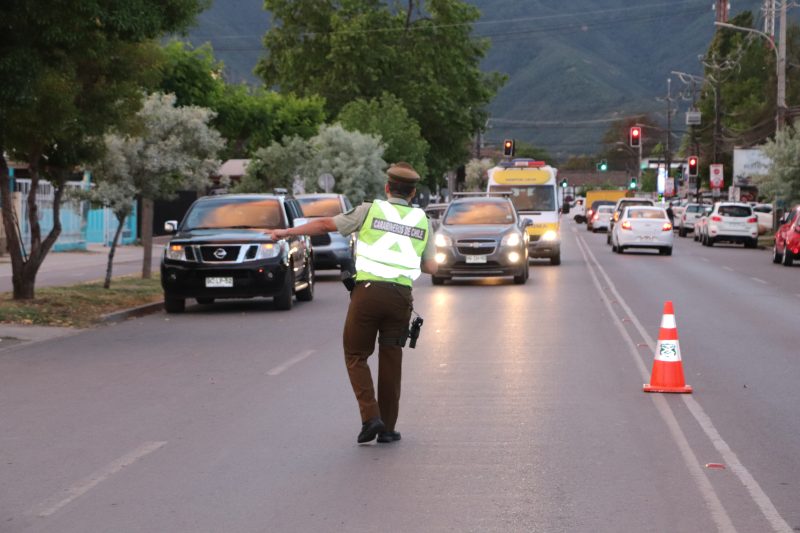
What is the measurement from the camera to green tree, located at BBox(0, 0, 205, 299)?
637 inches

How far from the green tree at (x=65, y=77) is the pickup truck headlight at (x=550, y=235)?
1608cm

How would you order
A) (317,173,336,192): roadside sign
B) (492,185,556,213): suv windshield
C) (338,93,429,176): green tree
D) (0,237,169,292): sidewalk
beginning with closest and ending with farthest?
(0,237,169,292): sidewalk
(492,185,556,213): suv windshield
(317,173,336,192): roadside sign
(338,93,429,176): green tree

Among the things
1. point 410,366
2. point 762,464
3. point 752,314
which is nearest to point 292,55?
point 752,314

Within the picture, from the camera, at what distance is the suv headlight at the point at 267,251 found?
68.5 ft

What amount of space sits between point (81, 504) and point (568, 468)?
2.89m

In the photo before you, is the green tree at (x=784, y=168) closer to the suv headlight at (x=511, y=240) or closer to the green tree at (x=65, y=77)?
the suv headlight at (x=511, y=240)

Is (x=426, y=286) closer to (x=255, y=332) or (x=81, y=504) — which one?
(x=255, y=332)

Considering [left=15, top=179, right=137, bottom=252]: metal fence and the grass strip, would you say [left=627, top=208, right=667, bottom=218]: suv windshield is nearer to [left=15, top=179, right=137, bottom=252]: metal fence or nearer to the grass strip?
[left=15, top=179, right=137, bottom=252]: metal fence

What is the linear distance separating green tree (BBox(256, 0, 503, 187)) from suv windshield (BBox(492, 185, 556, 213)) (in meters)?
33.1

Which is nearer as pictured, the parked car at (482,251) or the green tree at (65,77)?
the green tree at (65,77)

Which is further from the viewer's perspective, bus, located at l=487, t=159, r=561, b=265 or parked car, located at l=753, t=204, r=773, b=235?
parked car, located at l=753, t=204, r=773, b=235

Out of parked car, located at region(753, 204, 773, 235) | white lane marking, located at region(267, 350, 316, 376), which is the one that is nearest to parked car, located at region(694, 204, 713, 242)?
parked car, located at region(753, 204, 773, 235)

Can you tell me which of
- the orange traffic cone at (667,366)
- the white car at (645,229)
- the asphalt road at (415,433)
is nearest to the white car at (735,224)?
the white car at (645,229)

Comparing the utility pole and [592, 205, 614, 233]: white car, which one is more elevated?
the utility pole
